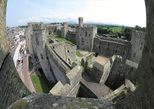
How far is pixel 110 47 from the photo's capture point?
2709cm

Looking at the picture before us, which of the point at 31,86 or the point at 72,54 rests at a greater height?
the point at 72,54

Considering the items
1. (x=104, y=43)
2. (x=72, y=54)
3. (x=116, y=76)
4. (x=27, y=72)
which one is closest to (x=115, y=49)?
(x=104, y=43)

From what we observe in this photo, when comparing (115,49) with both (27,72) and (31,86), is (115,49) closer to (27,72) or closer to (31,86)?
(31,86)

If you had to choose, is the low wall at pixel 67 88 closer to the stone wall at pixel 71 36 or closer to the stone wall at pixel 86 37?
the stone wall at pixel 86 37

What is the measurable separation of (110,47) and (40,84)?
24.1 meters

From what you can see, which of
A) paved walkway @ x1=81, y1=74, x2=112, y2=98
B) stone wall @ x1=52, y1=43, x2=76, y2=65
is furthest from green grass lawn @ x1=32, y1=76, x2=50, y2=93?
paved walkway @ x1=81, y1=74, x2=112, y2=98

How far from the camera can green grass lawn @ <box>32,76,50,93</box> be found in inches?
654

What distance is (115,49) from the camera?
26141mm

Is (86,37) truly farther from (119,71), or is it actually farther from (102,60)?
(119,71)

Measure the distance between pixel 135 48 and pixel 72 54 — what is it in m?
16.2

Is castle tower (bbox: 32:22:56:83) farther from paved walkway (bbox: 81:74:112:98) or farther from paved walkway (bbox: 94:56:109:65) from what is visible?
paved walkway (bbox: 94:56:109:65)

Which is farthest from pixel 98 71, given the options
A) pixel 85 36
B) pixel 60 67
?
pixel 85 36

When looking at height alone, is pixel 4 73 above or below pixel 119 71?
above

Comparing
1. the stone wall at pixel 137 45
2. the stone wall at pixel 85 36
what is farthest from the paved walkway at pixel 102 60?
the stone wall at pixel 137 45
